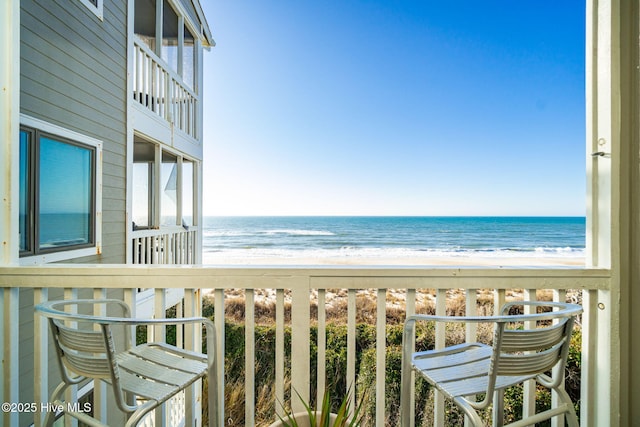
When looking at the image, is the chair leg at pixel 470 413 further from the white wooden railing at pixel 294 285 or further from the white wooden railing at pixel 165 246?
the white wooden railing at pixel 165 246

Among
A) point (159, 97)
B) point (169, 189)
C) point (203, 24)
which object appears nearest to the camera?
point (159, 97)

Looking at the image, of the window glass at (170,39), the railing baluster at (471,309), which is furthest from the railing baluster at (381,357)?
the window glass at (170,39)

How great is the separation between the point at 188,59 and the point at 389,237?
57.1ft

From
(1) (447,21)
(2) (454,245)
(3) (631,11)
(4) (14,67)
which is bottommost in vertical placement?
(2) (454,245)

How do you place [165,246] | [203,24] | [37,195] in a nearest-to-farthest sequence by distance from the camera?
1. [37,195]
2. [165,246]
3. [203,24]

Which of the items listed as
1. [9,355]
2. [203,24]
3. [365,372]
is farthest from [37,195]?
[365,372]

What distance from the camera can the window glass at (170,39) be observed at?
598 centimetres

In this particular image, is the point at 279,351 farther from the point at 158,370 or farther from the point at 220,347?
the point at 158,370

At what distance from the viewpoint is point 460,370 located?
1325mm

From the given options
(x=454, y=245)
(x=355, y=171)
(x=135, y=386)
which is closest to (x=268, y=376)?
(x=135, y=386)

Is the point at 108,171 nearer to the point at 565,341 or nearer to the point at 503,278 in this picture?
the point at 503,278

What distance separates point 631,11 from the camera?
60.4 inches

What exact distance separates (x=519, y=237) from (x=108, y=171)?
22547 mm

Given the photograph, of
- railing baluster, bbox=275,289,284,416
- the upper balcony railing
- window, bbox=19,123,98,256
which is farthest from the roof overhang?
railing baluster, bbox=275,289,284,416
